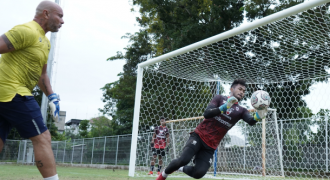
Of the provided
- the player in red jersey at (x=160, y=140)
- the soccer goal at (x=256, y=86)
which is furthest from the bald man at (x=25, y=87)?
the player in red jersey at (x=160, y=140)

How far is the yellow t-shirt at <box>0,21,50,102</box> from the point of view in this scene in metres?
2.80

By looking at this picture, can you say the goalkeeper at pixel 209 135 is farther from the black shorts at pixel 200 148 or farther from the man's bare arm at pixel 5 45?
the man's bare arm at pixel 5 45

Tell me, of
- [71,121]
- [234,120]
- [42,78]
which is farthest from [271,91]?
[71,121]

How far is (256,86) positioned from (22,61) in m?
9.56

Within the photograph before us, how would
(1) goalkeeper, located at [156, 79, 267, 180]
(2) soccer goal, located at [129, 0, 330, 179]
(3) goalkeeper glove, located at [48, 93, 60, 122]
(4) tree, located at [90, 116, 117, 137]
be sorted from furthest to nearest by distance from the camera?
1. (4) tree, located at [90, 116, 117, 137]
2. (2) soccer goal, located at [129, 0, 330, 179]
3. (1) goalkeeper, located at [156, 79, 267, 180]
4. (3) goalkeeper glove, located at [48, 93, 60, 122]

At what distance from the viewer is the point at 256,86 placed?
1137 centimetres

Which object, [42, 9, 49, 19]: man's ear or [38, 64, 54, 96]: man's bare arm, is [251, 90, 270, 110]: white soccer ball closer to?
[38, 64, 54, 96]: man's bare arm

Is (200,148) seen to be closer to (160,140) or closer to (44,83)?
(44,83)

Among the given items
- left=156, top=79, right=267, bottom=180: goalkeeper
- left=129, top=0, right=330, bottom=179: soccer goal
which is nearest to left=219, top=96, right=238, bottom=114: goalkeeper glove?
left=156, top=79, right=267, bottom=180: goalkeeper

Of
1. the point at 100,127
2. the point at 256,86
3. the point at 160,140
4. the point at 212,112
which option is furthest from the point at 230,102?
the point at 100,127

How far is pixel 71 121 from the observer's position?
94.7m

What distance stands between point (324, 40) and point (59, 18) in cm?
567

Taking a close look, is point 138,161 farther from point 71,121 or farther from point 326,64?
point 71,121

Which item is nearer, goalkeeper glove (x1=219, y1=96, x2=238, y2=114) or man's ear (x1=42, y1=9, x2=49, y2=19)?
man's ear (x1=42, y1=9, x2=49, y2=19)
